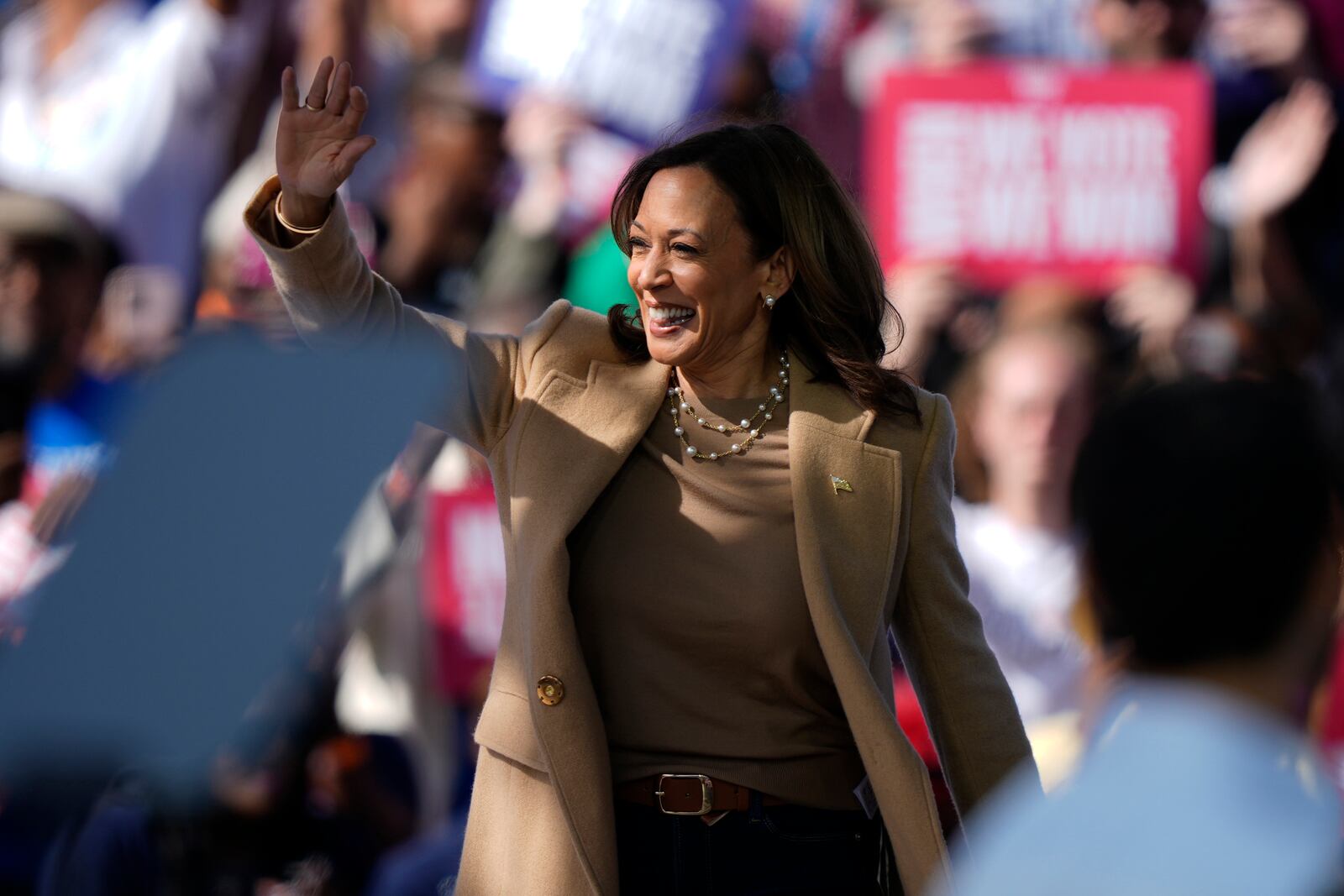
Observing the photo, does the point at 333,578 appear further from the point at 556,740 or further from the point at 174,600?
the point at 556,740

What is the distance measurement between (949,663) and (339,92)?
1.17 m

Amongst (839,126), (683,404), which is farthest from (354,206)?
(683,404)

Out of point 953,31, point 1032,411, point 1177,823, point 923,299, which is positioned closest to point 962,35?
point 953,31

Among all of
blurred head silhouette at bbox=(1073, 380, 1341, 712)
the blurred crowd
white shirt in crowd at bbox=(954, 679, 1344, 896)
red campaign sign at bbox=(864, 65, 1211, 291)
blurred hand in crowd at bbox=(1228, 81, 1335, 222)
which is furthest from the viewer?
blurred hand in crowd at bbox=(1228, 81, 1335, 222)

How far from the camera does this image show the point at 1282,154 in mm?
6027

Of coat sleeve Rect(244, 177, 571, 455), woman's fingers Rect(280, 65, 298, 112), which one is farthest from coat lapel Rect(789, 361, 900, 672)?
woman's fingers Rect(280, 65, 298, 112)

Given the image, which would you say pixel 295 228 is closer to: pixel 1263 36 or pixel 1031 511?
pixel 1031 511

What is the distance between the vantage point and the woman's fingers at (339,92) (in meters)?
2.53

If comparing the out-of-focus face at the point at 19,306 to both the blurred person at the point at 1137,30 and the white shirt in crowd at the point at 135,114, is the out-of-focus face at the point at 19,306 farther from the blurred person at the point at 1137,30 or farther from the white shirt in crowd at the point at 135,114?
the blurred person at the point at 1137,30

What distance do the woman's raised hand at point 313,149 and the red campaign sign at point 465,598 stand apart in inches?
109

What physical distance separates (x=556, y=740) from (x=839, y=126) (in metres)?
3.88

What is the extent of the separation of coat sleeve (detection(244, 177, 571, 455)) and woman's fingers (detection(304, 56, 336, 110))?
0.38 ft

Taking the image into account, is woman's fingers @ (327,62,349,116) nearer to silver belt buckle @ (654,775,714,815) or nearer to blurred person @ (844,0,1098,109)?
silver belt buckle @ (654,775,714,815)

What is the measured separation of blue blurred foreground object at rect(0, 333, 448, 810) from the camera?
16.6 ft
